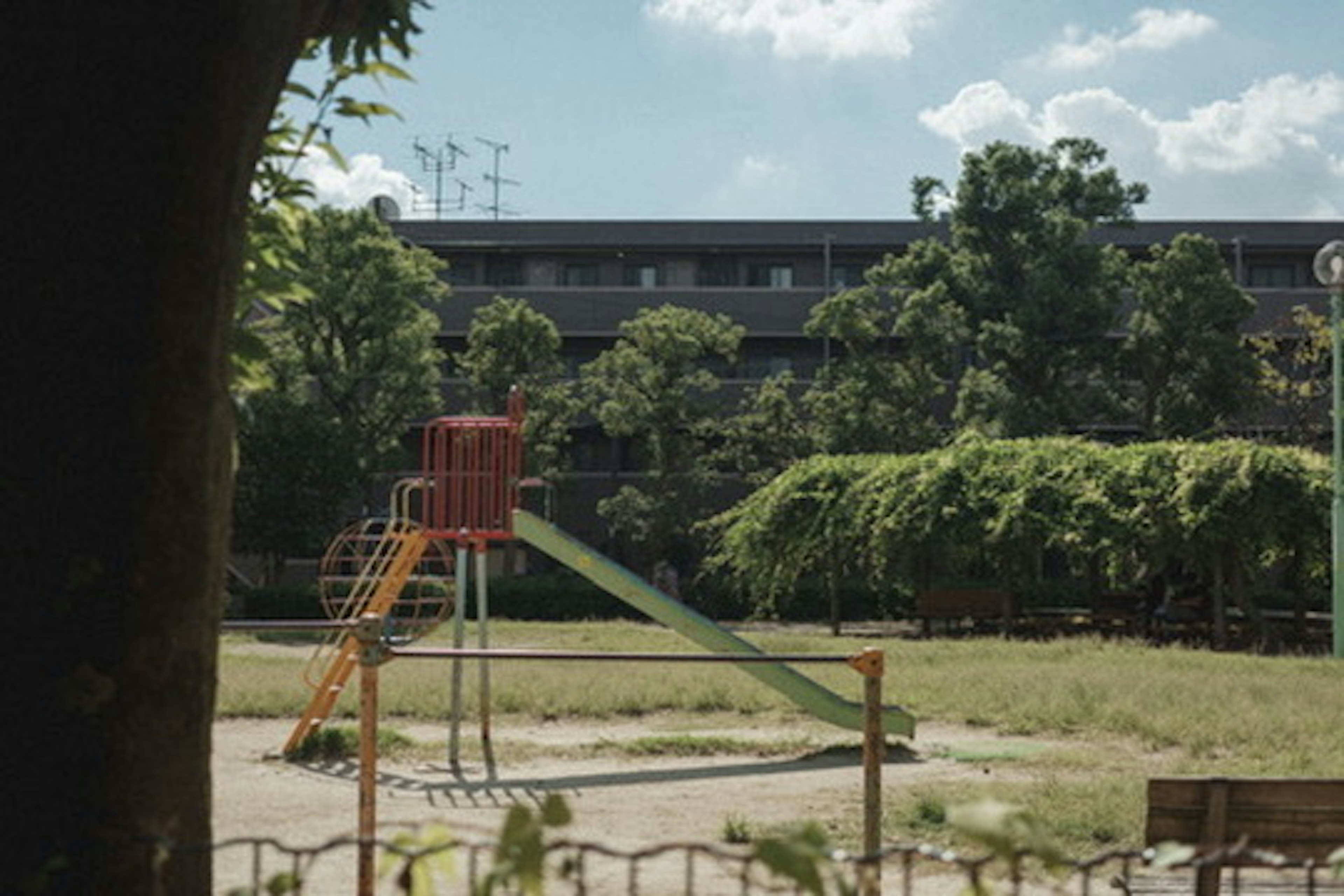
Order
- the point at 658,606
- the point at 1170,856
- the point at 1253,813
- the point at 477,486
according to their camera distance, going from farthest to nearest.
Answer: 1. the point at 477,486
2. the point at 658,606
3. the point at 1253,813
4. the point at 1170,856

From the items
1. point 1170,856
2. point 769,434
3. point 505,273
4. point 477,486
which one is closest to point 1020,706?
point 477,486

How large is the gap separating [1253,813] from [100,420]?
4.28 metres

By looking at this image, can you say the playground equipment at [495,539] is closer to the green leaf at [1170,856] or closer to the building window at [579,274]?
the green leaf at [1170,856]

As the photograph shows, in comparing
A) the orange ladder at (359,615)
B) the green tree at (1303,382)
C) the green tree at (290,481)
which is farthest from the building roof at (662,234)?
the orange ladder at (359,615)

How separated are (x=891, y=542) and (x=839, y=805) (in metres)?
21.4

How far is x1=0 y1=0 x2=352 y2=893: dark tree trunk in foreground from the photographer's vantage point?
2.92m

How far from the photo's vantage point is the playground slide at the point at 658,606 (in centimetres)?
1421

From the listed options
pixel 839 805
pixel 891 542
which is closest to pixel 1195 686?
pixel 839 805

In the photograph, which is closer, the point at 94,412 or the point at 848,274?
the point at 94,412

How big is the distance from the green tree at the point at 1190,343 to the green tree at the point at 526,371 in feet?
45.6

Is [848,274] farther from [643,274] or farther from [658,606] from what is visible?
[658,606]

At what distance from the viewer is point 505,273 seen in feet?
186

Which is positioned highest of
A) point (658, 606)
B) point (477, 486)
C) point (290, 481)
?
point (290, 481)

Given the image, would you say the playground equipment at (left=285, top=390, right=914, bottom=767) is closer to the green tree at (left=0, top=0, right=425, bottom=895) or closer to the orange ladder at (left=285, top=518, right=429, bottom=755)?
the orange ladder at (left=285, top=518, right=429, bottom=755)
